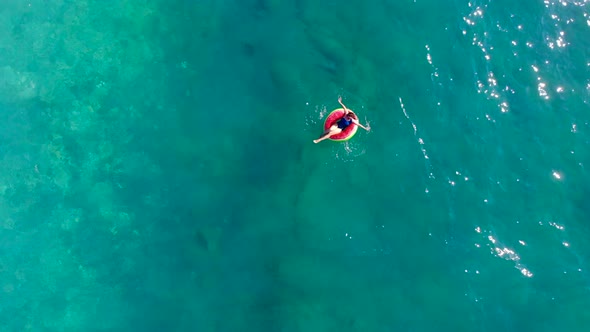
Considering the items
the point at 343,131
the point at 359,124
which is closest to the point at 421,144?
the point at 359,124

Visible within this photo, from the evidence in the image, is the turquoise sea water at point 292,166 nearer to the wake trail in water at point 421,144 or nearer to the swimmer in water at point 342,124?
the wake trail in water at point 421,144

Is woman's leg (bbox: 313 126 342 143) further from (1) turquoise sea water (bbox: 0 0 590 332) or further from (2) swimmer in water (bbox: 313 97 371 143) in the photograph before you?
(1) turquoise sea water (bbox: 0 0 590 332)

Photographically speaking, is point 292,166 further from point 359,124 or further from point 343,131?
point 359,124

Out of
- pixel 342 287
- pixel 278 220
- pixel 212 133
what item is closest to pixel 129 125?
pixel 212 133

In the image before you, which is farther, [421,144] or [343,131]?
[421,144]

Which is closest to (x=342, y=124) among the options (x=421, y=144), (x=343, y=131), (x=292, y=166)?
(x=343, y=131)

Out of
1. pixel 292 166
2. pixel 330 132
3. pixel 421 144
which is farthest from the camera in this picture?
pixel 292 166

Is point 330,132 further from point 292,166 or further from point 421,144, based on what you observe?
point 421,144

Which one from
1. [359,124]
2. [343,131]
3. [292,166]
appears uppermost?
[359,124]

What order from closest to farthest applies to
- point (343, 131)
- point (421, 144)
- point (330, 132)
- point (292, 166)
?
point (330, 132) → point (343, 131) → point (421, 144) → point (292, 166)

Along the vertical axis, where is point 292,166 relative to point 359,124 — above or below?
below

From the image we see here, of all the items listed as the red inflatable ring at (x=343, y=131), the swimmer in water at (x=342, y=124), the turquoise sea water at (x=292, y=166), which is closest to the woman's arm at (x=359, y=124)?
the swimmer in water at (x=342, y=124)
